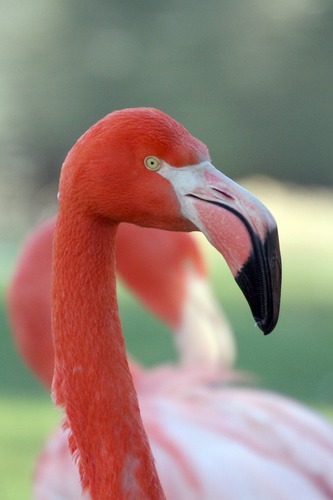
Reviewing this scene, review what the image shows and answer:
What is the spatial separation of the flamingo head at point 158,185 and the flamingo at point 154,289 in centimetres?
166

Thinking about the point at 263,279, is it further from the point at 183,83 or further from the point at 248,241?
the point at 183,83

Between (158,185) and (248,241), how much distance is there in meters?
0.14

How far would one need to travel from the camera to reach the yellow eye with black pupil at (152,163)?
1.27m

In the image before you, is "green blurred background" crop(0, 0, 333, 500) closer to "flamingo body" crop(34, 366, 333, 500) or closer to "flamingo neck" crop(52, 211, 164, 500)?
"flamingo body" crop(34, 366, 333, 500)

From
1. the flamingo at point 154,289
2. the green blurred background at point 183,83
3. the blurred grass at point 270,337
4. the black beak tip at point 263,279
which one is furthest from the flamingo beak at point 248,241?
the green blurred background at point 183,83

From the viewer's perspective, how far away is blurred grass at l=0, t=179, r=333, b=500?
448cm

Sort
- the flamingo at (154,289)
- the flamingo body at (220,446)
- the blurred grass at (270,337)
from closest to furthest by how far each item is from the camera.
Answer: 1. the flamingo body at (220,446)
2. the flamingo at (154,289)
3. the blurred grass at (270,337)

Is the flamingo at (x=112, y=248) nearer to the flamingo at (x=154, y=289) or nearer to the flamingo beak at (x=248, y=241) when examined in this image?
the flamingo beak at (x=248, y=241)

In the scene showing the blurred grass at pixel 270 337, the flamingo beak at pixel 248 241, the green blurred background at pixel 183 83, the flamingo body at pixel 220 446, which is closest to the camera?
the flamingo beak at pixel 248 241

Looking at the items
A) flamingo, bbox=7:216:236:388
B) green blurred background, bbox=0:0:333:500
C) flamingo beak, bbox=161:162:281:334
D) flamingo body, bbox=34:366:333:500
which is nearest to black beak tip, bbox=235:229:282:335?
flamingo beak, bbox=161:162:281:334

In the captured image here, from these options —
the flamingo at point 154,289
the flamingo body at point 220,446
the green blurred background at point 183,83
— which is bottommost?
the flamingo body at point 220,446

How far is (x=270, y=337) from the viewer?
5727 mm

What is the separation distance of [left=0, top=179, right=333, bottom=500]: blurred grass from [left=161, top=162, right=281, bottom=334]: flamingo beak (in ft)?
9.20

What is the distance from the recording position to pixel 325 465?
2.39 meters
